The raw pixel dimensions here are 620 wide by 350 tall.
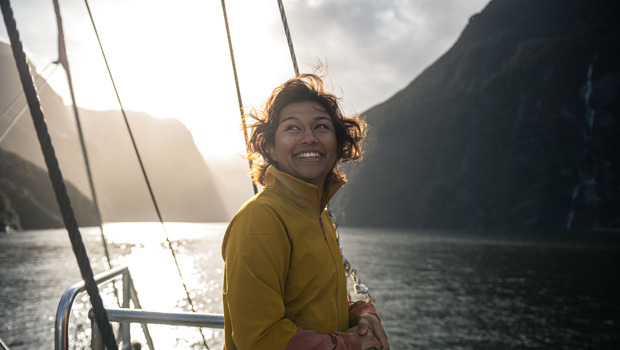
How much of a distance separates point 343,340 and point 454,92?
161 metres

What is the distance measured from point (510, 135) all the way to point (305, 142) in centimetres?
14030

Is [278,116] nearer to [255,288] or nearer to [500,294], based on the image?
[255,288]

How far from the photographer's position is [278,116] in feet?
5.76

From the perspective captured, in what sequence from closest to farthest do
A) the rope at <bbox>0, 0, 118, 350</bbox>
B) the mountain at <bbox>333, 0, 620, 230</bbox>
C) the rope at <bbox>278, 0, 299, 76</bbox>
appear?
1. the rope at <bbox>0, 0, 118, 350</bbox>
2. the rope at <bbox>278, 0, 299, 76</bbox>
3. the mountain at <bbox>333, 0, 620, 230</bbox>

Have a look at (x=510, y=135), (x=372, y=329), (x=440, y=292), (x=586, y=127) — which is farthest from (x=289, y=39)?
(x=510, y=135)

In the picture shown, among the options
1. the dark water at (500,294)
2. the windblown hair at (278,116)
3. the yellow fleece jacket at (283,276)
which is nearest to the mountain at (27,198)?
the dark water at (500,294)

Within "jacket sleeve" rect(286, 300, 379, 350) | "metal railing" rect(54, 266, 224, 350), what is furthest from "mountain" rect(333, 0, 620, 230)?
"jacket sleeve" rect(286, 300, 379, 350)

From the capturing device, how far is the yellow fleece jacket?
113cm

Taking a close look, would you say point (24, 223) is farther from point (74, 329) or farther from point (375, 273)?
point (74, 329)

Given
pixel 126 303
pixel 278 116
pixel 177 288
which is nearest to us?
pixel 278 116

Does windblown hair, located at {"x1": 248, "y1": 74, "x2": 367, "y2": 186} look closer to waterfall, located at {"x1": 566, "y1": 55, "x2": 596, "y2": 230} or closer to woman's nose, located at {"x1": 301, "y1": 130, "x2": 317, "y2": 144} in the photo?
woman's nose, located at {"x1": 301, "y1": 130, "x2": 317, "y2": 144}

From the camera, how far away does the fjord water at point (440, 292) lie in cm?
2820

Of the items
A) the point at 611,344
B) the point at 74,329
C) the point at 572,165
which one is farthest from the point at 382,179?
the point at 74,329

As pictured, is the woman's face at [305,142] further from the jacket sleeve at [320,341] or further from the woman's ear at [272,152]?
the jacket sleeve at [320,341]
